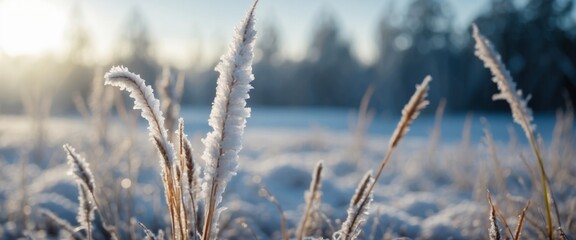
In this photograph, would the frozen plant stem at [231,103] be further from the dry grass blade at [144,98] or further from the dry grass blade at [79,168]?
the dry grass blade at [79,168]

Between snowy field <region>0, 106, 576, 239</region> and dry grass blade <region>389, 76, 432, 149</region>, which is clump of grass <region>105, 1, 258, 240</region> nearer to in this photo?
dry grass blade <region>389, 76, 432, 149</region>

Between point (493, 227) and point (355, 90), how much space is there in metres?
35.4

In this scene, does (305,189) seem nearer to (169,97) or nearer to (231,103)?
(169,97)

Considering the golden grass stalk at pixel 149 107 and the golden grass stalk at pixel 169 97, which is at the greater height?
the golden grass stalk at pixel 169 97

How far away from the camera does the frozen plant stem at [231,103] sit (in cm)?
70

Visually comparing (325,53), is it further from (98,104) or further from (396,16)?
(98,104)

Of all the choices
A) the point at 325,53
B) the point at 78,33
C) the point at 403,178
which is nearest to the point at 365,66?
the point at 325,53

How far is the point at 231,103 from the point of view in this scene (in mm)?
709

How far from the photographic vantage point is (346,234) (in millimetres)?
880

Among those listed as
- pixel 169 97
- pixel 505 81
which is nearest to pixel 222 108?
pixel 505 81

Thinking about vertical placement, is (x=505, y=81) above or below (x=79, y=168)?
above

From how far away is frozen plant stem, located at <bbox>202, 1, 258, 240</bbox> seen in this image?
701mm

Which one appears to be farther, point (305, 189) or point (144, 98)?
point (305, 189)

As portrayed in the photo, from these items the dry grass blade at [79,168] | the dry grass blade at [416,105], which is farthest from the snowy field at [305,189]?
the dry grass blade at [416,105]
